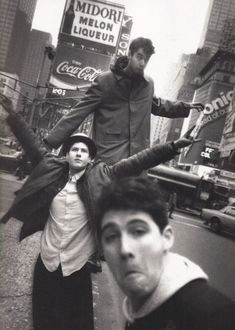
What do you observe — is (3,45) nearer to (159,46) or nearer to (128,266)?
(159,46)

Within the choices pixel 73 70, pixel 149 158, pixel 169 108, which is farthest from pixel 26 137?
pixel 73 70

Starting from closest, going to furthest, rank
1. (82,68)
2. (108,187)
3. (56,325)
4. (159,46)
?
(108,187)
(56,325)
(159,46)
(82,68)

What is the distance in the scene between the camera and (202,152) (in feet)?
9.21

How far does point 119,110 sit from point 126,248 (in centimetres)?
111

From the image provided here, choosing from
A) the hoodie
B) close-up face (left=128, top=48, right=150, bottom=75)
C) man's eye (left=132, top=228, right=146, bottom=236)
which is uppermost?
close-up face (left=128, top=48, right=150, bottom=75)

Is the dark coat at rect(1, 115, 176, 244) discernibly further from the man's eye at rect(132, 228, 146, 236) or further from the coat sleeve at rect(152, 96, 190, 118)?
the man's eye at rect(132, 228, 146, 236)

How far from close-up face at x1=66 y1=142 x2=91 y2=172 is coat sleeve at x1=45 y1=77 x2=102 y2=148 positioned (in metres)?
0.11

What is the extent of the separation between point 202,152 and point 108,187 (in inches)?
74.5

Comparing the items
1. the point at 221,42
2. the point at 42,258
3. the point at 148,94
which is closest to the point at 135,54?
the point at 148,94

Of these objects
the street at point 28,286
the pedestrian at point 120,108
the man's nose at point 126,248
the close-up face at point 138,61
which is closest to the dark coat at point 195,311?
the man's nose at point 126,248

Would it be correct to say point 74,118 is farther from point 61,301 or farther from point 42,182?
point 61,301

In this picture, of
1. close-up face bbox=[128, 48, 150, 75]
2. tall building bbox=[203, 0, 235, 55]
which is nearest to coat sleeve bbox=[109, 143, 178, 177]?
close-up face bbox=[128, 48, 150, 75]

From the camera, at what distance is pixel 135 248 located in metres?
0.93

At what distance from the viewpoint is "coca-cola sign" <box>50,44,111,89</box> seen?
309 centimetres
